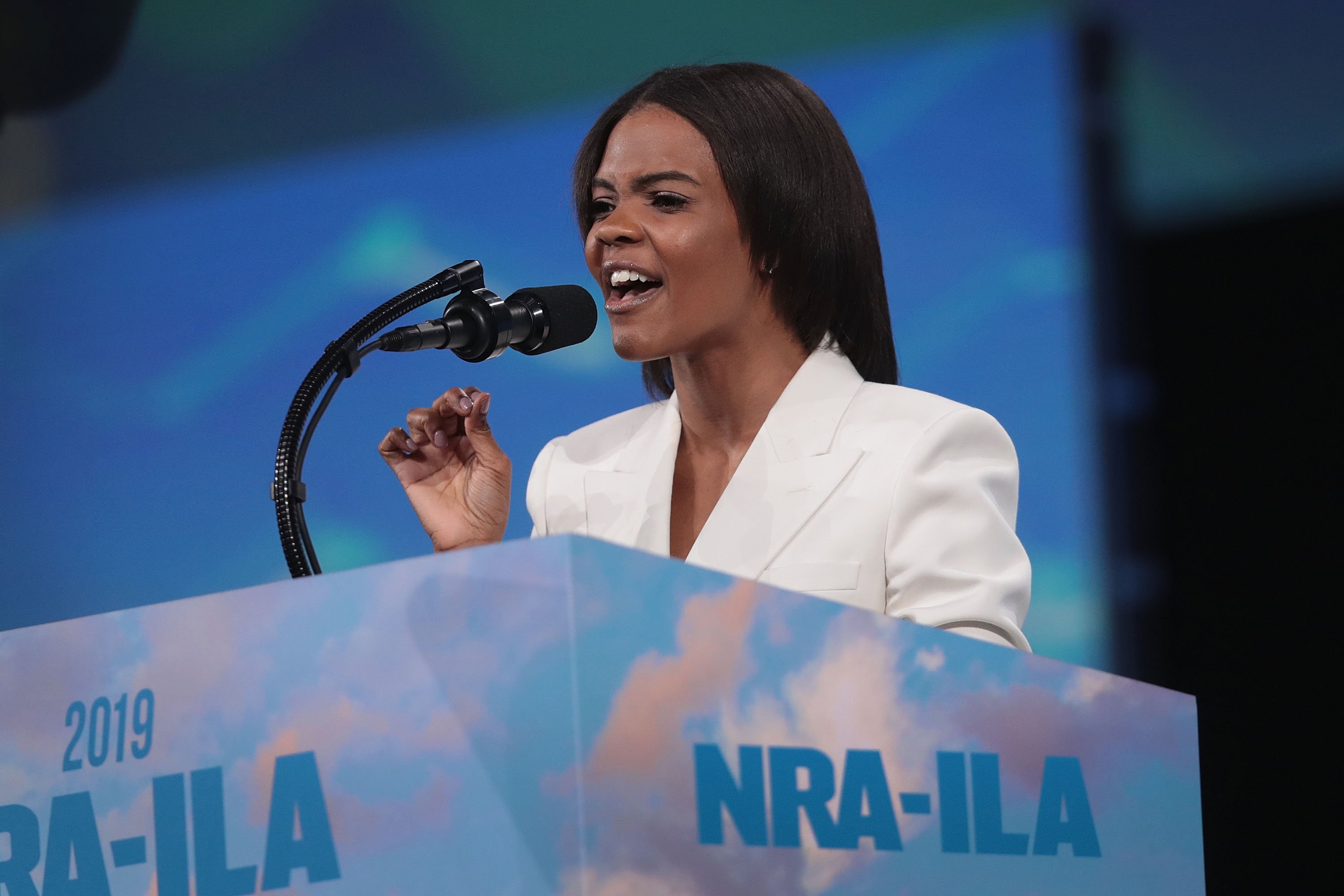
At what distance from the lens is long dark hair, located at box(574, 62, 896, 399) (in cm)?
170

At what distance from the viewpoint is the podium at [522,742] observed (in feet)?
2.23

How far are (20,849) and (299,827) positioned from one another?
24 centimetres

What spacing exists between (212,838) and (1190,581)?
202 centimetres

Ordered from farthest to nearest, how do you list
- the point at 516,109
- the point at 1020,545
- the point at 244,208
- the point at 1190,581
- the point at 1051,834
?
1. the point at 244,208
2. the point at 516,109
3. the point at 1190,581
4. the point at 1020,545
5. the point at 1051,834

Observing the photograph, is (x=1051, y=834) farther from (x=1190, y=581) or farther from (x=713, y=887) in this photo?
(x=1190, y=581)

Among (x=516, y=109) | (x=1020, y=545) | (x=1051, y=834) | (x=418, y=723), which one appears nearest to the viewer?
(x=418, y=723)

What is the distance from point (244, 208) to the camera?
338 cm

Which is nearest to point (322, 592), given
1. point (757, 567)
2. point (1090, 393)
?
point (757, 567)

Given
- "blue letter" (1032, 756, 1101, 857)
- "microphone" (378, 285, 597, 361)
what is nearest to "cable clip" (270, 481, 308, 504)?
"microphone" (378, 285, 597, 361)

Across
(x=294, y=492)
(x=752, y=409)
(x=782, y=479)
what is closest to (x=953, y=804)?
(x=294, y=492)

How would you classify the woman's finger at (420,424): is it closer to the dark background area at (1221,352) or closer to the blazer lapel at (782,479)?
the blazer lapel at (782,479)

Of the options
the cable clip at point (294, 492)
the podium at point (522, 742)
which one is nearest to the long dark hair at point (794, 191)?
the cable clip at point (294, 492)

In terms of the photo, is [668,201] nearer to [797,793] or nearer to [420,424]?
[420,424]

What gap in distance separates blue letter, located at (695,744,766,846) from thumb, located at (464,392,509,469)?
852 mm
